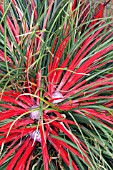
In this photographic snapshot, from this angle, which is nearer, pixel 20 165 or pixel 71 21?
pixel 20 165

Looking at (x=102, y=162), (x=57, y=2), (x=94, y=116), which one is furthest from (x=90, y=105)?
(x=57, y=2)

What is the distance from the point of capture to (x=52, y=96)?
799 mm

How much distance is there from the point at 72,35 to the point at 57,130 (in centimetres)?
24

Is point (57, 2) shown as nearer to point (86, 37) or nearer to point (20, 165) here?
point (86, 37)

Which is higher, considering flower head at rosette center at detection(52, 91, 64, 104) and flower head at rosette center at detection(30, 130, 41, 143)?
flower head at rosette center at detection(52, 91, 64, 104)

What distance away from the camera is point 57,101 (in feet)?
2.60

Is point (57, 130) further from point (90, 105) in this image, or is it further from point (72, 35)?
point (72, 35)

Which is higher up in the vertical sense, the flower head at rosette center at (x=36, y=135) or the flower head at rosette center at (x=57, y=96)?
the flower head at rosette center at (x=57, y=96)

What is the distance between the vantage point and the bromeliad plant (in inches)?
29.5

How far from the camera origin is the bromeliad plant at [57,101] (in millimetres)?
750

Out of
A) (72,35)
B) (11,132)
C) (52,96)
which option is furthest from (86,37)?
(11,132)

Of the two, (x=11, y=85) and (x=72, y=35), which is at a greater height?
(x=72, y=35)

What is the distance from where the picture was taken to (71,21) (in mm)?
841

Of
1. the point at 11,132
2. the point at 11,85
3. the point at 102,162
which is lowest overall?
the point at 102,162
